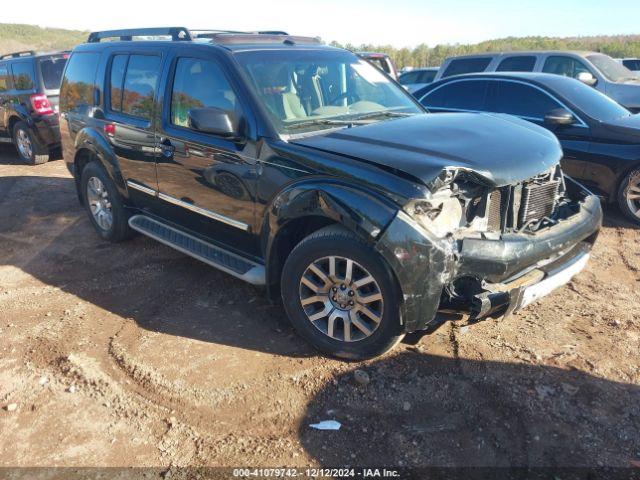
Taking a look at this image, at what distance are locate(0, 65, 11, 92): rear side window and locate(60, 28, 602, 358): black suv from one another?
21.7 ft

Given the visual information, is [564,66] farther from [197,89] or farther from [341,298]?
[341,298]

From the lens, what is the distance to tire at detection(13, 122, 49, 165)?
367 inches

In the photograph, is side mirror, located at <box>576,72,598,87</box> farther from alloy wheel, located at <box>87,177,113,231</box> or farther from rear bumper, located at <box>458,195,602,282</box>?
alloy wheel, located at <box>87,177,113,231</box>

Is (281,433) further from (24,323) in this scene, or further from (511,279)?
(24,323)

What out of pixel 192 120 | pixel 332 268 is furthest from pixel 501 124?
pixel 192 120

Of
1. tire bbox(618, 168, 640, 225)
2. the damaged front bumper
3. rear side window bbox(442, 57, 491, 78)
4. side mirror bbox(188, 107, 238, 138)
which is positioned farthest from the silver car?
the damaged front bumper

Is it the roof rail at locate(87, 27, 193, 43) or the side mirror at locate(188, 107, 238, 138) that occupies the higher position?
the roof rail at locate(87, 27, 193, 43)

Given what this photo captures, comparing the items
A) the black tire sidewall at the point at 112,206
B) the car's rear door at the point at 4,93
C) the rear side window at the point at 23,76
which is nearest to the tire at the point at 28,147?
the car's rear door at the point at 4,93

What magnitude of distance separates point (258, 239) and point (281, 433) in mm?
1404

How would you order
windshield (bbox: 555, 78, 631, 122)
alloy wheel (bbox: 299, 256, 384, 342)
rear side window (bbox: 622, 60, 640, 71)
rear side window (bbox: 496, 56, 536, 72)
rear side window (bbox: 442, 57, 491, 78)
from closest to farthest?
alloy wheel (bbox: 299, 256, 384, 342)
windshield (bbox: 555, 78, 631, 122)
rear side window (bbox: 496, 56, 536, 72)
rear side window (bbox: 442, 57, 491, 78)
rear side window (bbox: 622, 60, 640, 71)

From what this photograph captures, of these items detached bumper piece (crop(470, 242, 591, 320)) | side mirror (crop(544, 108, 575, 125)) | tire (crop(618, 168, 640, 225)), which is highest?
side mirror (crop(544, 108, 575, 125))

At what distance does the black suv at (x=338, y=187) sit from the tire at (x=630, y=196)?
214 centimetres

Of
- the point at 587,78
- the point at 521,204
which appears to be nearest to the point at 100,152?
the point at 521,204

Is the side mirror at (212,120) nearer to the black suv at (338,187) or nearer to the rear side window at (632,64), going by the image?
the black suv at (338,187)
